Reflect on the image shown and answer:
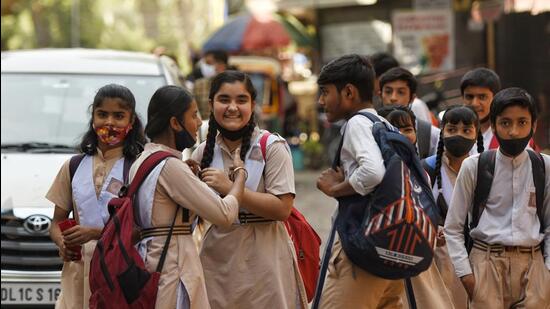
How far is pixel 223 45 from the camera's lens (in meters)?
22.2

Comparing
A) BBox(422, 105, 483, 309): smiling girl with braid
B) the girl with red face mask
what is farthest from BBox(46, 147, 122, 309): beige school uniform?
BBox(422, 105, 483, 309): smiling girl with braid

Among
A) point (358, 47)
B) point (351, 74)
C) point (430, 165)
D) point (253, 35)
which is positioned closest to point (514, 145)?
point (430, 165)

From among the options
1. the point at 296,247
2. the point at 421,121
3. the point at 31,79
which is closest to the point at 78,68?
the point at 31,79

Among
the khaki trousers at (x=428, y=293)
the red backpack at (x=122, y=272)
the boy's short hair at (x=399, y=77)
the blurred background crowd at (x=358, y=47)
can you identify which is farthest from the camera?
the blurred background crowd at (x=358, y=47)

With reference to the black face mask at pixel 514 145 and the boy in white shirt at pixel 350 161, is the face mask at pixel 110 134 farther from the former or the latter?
the black face mask at pixel 514 145

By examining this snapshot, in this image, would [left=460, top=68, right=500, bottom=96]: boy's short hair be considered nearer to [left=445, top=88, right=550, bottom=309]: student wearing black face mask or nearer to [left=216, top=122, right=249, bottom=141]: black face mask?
[left=445, top=88, right=550, bottom=309]: student wearing black face mask

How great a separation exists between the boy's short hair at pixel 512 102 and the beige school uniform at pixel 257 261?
105 cm

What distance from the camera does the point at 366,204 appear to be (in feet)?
15.1

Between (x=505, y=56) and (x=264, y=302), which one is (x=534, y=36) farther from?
(x=264, y=302)

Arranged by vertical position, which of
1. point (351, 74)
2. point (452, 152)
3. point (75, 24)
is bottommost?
point (452, 152)

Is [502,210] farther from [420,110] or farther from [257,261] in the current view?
[420,110]

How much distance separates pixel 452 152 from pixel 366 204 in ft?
5.57

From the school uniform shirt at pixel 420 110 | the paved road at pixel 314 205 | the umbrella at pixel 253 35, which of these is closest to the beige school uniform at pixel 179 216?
the school uniform shirt at pixel 420 110

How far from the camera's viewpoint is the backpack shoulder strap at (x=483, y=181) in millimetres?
5402
